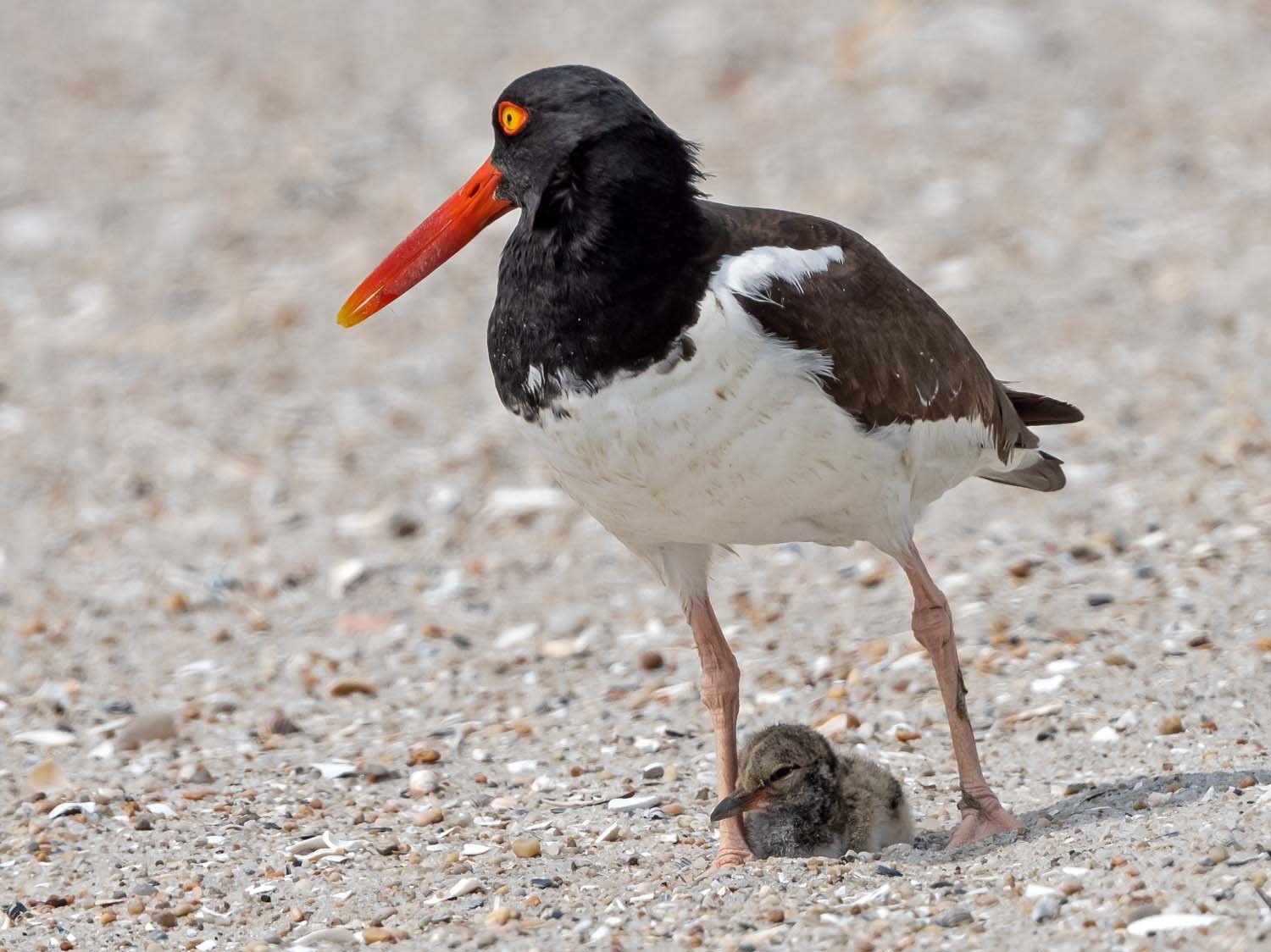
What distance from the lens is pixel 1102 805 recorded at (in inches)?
210

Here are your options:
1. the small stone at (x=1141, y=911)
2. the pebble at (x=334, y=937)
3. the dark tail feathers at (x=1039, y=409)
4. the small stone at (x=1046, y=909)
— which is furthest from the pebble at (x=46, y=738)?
the small stone at (x=1141, y=911)

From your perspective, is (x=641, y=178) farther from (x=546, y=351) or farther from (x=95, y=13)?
(x=95, y=13)

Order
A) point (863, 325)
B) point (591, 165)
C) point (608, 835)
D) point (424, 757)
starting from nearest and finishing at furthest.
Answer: point (591, 165)
point (863, 325)
point (608, 835)
point (424, 757)

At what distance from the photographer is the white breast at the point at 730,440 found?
4.77 metres

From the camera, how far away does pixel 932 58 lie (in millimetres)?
15188

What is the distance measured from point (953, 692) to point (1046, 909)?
46.3 inches

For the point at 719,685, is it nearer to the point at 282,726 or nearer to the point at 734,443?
the point at 734,443

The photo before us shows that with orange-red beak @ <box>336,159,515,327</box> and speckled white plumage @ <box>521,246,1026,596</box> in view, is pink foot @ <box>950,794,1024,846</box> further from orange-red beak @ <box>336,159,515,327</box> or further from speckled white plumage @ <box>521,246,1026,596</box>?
orange-red beak @ <box>336,159,515,327</box>

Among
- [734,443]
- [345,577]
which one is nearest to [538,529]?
[345,577]

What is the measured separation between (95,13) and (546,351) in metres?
15.1

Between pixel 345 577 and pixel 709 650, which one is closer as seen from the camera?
pixel 709 650

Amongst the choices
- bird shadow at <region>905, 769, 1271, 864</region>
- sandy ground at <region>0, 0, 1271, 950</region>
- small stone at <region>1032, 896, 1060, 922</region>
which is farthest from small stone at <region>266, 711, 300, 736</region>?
small stone at <region>1032, 896, 1060, 922</region>

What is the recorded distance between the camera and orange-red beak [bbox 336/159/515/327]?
552 cm

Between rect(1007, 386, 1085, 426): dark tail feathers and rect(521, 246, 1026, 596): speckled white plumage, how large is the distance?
1119mm
